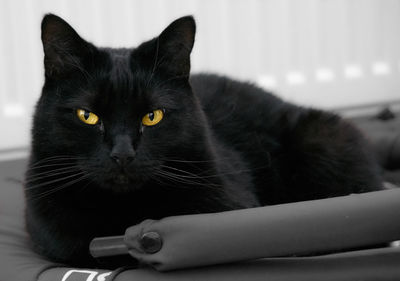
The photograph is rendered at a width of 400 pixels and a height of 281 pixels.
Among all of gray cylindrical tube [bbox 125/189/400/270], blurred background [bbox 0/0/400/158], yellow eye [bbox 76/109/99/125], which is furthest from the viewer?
blurred background [bbox 0/0/400/158]

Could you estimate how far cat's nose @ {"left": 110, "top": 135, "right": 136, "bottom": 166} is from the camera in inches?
33.1

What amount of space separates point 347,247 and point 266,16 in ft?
5.15

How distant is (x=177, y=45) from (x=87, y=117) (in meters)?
0.22

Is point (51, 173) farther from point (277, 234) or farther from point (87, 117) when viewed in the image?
point (277, 234)

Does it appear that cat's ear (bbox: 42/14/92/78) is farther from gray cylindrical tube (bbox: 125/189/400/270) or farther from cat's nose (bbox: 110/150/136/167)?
gray cylindrical tube (bbox: 125/189/400/270)

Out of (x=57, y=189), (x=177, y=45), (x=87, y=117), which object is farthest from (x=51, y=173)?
(x=177, y=45)

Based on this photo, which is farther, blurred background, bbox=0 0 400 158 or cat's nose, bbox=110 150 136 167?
blurred background, bbox=0 0 400 158

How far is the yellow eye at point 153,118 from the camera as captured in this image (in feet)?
3.02

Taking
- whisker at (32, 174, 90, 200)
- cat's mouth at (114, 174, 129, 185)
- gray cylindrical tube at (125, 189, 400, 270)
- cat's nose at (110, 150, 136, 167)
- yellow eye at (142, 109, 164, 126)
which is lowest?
gray cylindrical tube at (125, 189, 400, 270)

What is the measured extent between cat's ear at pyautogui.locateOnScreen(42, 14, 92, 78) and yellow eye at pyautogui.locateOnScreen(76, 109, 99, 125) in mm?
84

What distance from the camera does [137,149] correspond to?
0.88 m

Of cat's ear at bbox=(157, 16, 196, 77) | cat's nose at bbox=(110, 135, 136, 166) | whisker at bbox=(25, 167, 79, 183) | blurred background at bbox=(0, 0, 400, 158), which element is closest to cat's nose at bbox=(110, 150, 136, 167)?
cat's nose at bbox=(110, 135, 136, 166)

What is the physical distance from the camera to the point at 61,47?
956 mm

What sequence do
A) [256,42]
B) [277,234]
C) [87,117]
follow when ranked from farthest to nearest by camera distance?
[256,42]
[87,117]
[277,234]
